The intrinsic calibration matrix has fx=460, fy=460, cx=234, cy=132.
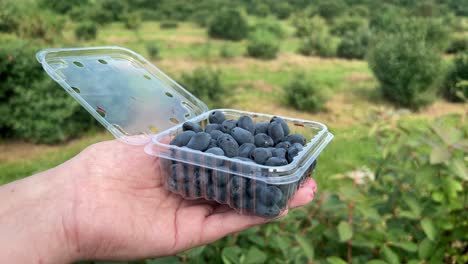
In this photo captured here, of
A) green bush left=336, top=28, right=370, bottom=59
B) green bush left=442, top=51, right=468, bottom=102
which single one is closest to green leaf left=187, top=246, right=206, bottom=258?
green bush left=442, top=51, right=468, bottom=102

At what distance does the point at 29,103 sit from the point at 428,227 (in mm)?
3495

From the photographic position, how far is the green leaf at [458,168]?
3.52 ft

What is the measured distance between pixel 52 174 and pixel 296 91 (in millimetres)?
3998

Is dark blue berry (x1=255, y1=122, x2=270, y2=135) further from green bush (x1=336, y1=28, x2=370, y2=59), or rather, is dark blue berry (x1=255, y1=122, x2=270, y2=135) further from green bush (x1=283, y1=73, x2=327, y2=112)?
green bush (x1=336, y1=28, x2=370, y2=59)

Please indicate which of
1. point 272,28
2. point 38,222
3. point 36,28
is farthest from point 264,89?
point 38,222

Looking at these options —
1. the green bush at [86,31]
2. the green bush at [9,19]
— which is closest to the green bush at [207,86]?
the green bush at [9,19]

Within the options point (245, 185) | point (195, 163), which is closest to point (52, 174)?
point (195, 163)

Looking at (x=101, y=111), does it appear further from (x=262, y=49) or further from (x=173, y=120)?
(x=262, y=49)

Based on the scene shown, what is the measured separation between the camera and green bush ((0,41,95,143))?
382 cm

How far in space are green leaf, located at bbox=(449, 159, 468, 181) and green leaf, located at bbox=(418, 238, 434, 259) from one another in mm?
190

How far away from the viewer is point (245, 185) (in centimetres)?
101

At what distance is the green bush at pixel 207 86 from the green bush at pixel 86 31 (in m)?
3.58

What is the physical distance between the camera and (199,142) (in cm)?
108

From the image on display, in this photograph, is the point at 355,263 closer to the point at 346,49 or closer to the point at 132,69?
the point at 132,69
